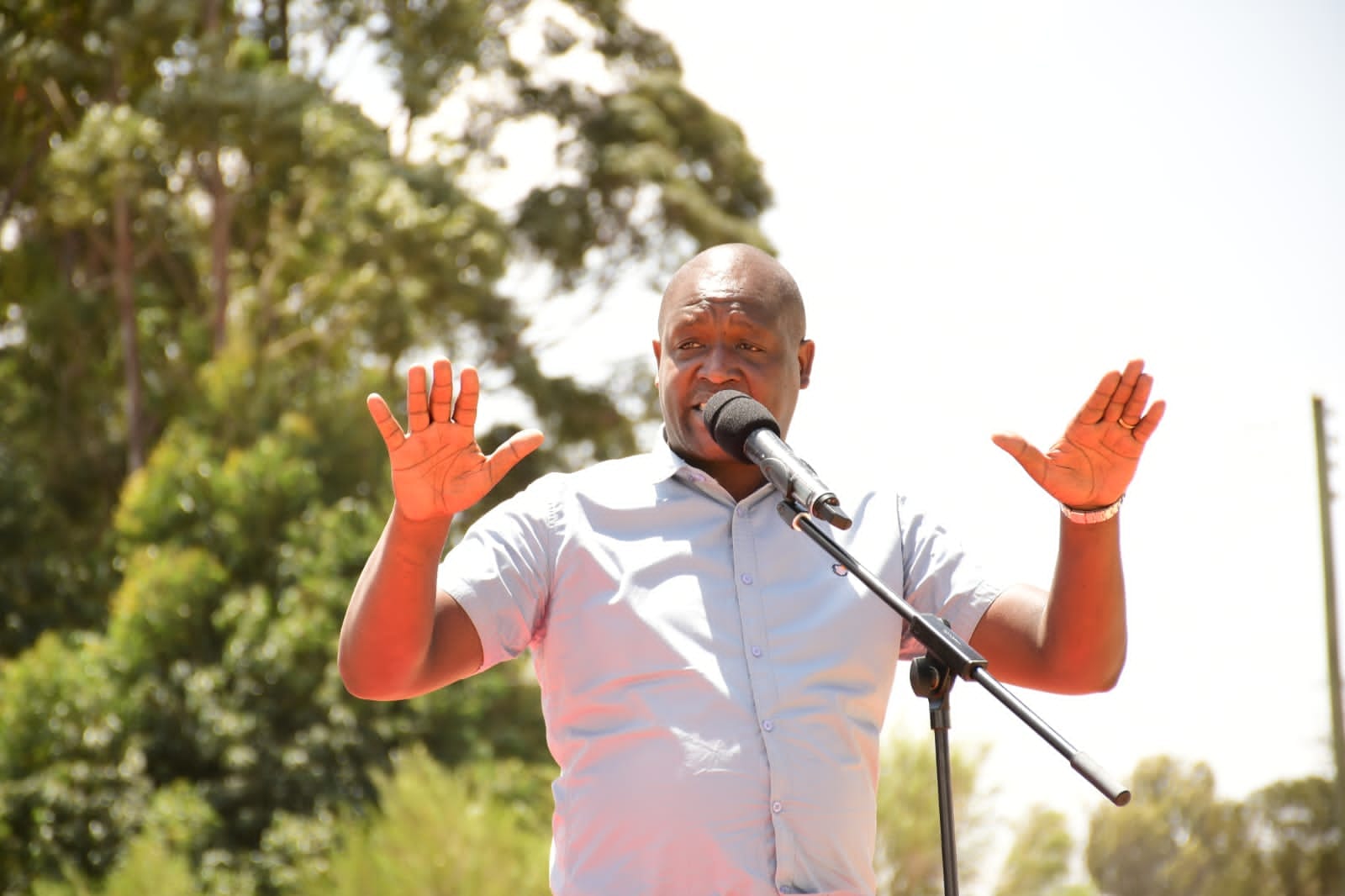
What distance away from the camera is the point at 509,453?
200cm

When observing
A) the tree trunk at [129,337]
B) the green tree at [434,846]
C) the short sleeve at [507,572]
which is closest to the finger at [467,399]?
the short sleeve at [507,572]

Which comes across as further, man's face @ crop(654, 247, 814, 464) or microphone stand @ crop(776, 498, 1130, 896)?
man's face @ crop(654, 247, 814, 464)

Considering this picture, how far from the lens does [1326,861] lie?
6.70m

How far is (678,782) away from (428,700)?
329 inches

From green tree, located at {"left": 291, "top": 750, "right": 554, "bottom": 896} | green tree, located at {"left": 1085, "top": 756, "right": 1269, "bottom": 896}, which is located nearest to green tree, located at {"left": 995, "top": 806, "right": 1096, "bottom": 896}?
green tree, located at {"left": 1085, "top": 756, "right": 1269, "bottom": 896}

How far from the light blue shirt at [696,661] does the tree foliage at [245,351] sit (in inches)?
285

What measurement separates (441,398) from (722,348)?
0.54 m

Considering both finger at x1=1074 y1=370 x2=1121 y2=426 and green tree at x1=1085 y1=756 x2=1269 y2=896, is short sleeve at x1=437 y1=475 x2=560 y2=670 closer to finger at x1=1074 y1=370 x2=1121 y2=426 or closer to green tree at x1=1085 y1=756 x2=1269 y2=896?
finger at x1=1074 y1=370 x2=1121 y2=426

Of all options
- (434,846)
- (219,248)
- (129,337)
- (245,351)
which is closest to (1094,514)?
(434,846)

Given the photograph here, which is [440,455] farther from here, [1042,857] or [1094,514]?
[1042,857]

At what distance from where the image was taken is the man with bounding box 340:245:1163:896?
78.0 inches

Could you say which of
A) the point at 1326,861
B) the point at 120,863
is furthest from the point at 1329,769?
the point at 120,863

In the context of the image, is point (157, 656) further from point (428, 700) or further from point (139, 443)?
point (139, 443)

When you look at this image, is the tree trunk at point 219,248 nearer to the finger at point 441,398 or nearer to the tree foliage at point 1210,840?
the tree foliage at point 1210,840
